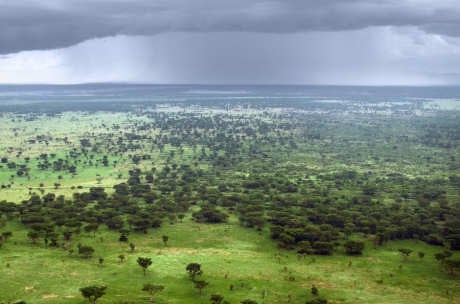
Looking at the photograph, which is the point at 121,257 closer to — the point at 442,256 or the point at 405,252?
the point at 405,252

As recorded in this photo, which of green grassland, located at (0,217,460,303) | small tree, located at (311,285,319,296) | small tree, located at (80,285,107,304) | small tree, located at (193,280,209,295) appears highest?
small tree, located at (80,285,107,304)

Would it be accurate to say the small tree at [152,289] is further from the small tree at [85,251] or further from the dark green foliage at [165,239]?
the dark green foliage at [165,239]

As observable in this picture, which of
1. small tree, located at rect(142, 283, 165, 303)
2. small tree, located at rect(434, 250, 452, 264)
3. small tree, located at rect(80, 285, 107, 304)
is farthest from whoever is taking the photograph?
small tree, located at rect(434, 250, 452, 264)

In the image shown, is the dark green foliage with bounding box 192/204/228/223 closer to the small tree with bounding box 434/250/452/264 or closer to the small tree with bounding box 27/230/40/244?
the small tree with bounding box 27/230/40/244

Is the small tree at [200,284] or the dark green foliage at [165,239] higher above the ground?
the small tree at [200,284]

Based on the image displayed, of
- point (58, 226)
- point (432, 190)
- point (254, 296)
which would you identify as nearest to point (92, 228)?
point (58, 226)

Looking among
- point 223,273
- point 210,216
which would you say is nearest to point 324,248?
point 223,273

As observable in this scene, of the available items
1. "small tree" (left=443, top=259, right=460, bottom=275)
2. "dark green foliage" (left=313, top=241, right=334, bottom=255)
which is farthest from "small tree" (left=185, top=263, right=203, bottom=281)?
"small tree" (left=443, top=259, right=460, bottom=275)

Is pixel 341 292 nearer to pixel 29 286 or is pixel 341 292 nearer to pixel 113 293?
pixel 113 293

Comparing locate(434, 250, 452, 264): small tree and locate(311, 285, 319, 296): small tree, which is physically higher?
locate(434, 250, 452, 264): small tree

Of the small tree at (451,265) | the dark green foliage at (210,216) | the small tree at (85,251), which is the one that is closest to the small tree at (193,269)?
the small tree at (85,251)

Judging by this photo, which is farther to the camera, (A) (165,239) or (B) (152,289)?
(A) (165,239)
